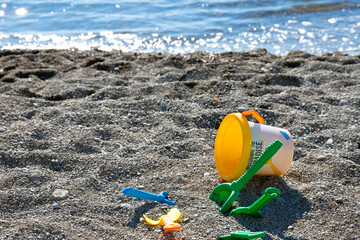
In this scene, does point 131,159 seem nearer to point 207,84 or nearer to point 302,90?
point 207,84

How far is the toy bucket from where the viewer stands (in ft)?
7.96

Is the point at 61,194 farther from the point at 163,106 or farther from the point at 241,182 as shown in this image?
the point at 163,106

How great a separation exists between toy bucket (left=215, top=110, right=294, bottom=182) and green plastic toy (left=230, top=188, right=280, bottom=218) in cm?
29

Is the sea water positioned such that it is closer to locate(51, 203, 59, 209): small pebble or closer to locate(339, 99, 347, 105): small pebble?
locate(339, 99, 347, 105): small pebble

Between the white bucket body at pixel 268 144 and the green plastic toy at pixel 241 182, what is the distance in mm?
182

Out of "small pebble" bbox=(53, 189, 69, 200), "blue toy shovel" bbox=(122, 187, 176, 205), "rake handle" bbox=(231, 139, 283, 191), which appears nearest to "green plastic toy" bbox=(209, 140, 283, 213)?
"rake handle" bbox=(231, 139, 283, 191)

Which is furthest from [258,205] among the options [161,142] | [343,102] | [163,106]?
[343,102]

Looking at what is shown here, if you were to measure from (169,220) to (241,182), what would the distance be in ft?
1.48

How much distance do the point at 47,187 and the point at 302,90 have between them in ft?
8.02

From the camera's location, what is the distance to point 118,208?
2.26m

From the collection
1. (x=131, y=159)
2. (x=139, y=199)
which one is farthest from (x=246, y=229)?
(x=131, y=159)

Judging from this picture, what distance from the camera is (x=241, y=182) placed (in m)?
2.29

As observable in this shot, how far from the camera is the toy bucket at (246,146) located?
243 centimetres

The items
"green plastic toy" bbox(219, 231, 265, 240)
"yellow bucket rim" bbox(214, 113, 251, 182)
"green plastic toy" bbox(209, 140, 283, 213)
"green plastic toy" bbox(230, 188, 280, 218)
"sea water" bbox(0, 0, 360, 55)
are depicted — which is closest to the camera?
"green plastic toy" bbox(219, 231, 265, 240)
